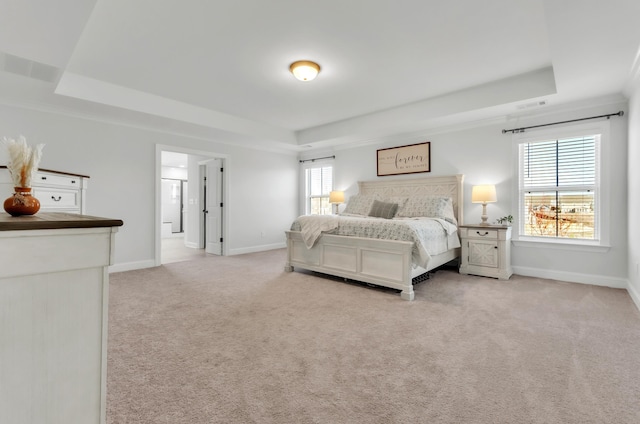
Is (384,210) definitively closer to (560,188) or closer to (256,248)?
(560,188)

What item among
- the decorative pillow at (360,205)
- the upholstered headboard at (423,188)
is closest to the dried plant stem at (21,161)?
the decorative pillow at (360,205)

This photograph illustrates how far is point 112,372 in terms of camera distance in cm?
180

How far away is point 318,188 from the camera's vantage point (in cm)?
706

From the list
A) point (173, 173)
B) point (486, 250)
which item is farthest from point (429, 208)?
point (173, 173)

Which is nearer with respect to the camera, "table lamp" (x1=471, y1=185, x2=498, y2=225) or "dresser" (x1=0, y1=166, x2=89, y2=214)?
"dresser" (x1=0, y1=166, x2=89, y2=214)

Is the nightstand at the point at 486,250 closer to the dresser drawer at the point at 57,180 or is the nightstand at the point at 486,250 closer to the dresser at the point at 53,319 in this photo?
the dresser at the point at 53,319

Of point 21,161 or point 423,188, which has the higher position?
point 423,188

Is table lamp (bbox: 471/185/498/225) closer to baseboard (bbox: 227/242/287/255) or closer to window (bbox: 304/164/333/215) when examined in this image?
window (bbox: 304/164/333/215)

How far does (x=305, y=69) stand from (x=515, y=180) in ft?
11.0

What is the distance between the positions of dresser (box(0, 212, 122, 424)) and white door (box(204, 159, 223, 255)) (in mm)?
5258

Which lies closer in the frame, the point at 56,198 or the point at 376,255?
the point at 56,198

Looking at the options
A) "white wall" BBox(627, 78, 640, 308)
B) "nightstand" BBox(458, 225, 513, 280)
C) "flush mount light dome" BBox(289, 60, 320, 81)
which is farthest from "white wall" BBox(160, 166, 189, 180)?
"white wall" BBox(627, 78, 640, 308)

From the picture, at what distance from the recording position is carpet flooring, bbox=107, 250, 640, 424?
149 cm

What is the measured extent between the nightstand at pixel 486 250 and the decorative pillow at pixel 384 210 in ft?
3.31
